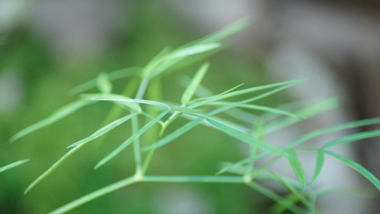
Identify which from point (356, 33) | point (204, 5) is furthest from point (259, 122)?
point (356, 33)

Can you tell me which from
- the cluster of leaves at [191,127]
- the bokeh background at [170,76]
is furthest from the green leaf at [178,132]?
the bokeh background at [170,76]

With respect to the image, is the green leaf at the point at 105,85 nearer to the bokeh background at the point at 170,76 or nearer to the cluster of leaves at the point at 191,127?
the cluster of leaves at the point at 191,127

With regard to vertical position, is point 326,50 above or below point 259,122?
above

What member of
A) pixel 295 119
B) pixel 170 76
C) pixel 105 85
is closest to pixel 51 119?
pixel 105 85

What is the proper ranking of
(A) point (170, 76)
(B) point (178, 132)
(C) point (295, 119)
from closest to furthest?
1. (B) point (178, 132)
2. (C) point (295, 119)
3. (A) point (170, 76)

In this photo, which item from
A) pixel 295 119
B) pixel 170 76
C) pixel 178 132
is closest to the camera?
pixel 178 132

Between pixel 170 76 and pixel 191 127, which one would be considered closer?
pixel 191 127

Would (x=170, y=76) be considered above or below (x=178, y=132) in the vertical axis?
above

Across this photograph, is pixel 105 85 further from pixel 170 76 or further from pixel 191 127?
pixel 170 76

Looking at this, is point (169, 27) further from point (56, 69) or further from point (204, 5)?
point (56, 69)
